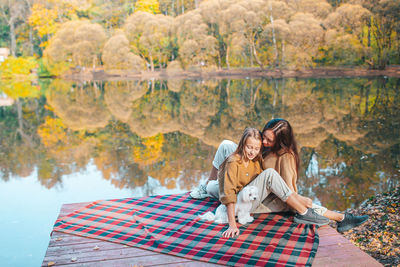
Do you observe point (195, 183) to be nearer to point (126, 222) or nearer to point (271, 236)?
point (126, 222)

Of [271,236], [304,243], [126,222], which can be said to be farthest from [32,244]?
[304,243]

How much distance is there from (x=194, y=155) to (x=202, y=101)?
793 centimetres

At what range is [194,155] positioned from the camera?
6.73 metres

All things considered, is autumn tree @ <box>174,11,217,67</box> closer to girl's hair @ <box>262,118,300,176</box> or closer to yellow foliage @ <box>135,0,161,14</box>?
yellow foliage @ <box>135,0,161,14</box>

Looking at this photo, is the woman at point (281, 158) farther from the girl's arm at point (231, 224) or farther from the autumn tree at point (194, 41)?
the autumn tree at point (194, 41)

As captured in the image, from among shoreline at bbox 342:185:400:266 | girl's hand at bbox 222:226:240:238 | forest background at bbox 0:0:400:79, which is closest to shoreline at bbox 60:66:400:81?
forest background at bbox 0:0:400:79

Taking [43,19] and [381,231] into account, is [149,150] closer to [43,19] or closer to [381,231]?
[381,231]

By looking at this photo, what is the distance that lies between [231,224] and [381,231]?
4.79ft

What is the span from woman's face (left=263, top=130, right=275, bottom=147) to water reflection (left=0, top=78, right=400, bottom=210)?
5.21 ft

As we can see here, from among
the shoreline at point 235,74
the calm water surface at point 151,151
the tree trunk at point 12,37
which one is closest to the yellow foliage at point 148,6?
the shoreline at point 235,74

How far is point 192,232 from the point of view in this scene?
9.79 feet

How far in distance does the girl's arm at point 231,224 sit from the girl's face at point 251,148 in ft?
1.43

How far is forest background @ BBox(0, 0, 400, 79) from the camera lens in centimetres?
2909

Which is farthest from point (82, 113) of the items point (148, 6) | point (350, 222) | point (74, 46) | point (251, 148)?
point (148, 6)
